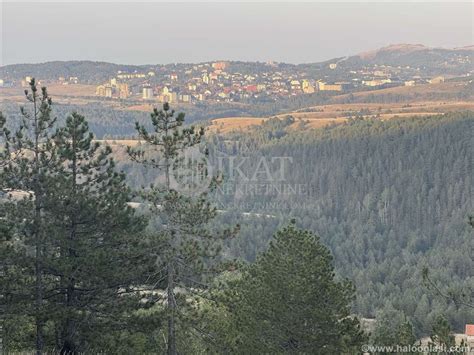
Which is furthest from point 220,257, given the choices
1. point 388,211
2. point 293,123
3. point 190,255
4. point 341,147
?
point 293,123

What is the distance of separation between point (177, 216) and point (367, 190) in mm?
88054

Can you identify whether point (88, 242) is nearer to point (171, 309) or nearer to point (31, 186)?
point (31, 186)

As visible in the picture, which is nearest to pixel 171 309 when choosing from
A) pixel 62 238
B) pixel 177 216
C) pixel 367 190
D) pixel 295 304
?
pixel 177 216

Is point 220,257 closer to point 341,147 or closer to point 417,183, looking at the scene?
point 417,183

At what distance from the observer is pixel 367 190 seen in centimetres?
10294

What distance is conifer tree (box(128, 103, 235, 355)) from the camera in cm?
1655

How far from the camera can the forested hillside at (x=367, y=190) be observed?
Result: 79.6 meters

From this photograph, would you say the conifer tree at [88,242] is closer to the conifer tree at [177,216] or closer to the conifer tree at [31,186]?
the conifer tree at [31,186]

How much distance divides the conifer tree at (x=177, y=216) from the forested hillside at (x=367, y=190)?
51.1m

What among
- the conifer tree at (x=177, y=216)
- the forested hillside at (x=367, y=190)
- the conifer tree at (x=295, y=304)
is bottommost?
the forested hillside at (x=367, y=190)

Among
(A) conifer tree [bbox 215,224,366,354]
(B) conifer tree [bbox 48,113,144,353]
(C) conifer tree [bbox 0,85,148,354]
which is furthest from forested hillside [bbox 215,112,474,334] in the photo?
(A) conifer tree [bbox 215,224,366,354]

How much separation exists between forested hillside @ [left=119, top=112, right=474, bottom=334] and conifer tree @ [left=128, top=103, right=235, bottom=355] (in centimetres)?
5111

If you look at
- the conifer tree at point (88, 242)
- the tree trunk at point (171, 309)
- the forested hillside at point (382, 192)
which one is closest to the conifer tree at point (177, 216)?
the tree trunk at point (171, 309)

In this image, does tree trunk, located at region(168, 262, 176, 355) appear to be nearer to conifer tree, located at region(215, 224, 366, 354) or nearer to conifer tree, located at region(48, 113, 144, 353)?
conifer tree, located at region(215, 224, 366, 354)
